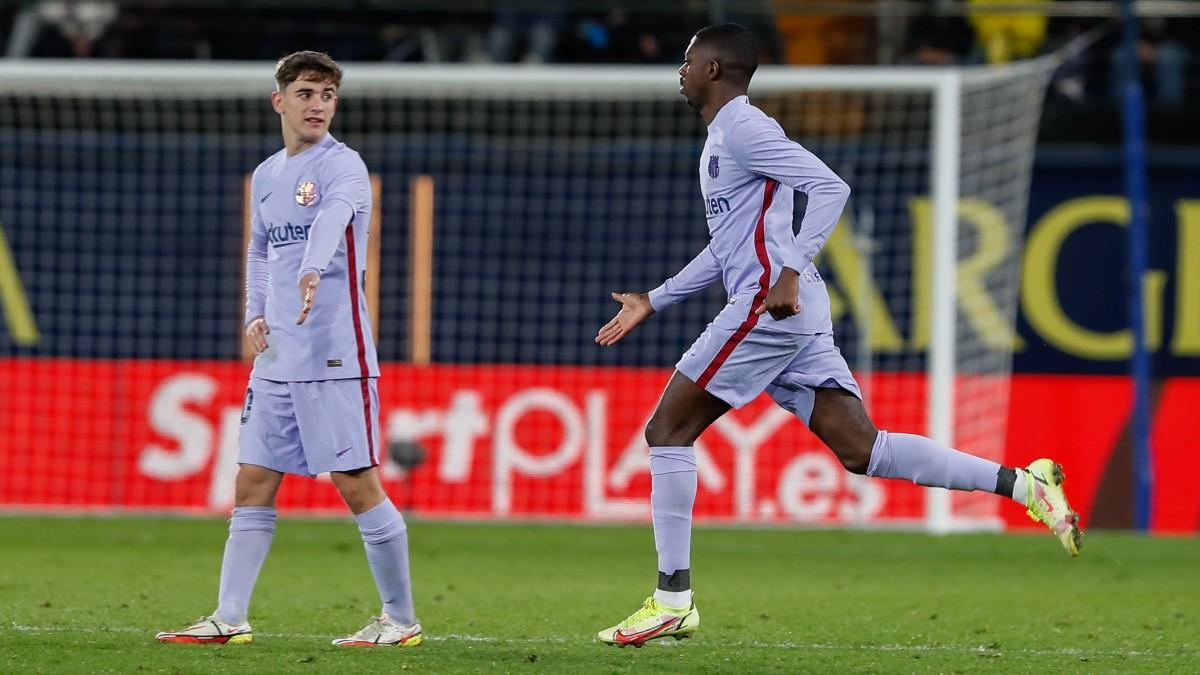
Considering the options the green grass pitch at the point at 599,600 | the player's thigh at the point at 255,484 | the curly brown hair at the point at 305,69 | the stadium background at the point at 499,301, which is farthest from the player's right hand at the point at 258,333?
the stadium background at the point at 499,301

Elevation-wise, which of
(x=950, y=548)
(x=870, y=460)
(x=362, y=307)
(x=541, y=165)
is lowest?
(x=950, y=548)

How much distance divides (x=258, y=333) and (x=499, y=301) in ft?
26.5

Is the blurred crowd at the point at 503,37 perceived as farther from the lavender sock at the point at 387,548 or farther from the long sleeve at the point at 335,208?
the lavender sock at the point at 387,548

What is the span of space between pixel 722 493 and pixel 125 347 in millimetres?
4613

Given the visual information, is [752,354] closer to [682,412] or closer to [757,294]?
[757,294]

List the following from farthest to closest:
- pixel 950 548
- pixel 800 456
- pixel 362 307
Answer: pixel 800 456 → pixel 950 548 → pixel 362 307

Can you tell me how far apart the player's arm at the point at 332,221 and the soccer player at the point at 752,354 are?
0.92 meters

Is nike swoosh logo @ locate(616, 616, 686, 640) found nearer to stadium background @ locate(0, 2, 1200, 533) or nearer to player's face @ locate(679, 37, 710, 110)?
player's face @ locate(679, 37, 710, 110)

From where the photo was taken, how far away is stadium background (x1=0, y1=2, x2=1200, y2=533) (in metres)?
12.7

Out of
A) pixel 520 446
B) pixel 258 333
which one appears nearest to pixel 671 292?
pixel 258 333

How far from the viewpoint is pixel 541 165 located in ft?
46.3

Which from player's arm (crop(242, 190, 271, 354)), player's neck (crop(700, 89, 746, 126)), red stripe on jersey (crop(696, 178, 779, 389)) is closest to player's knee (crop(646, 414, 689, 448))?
red stripe on jersey (crop(696, 178, 779, 389))

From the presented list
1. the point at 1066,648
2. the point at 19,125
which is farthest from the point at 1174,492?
the point at 19,125

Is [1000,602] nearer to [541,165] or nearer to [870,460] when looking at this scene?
[870,460]
